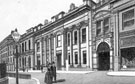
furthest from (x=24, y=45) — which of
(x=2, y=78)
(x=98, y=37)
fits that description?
(x=2, y=78)

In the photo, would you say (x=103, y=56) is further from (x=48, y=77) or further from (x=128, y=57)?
(x=48, y=77)

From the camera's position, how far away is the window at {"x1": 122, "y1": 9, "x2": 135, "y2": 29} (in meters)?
17.1

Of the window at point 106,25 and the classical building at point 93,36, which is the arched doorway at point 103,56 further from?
the window at point 106,25

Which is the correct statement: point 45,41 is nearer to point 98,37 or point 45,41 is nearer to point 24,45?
point 24,45

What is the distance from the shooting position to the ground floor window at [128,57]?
17.0 meters

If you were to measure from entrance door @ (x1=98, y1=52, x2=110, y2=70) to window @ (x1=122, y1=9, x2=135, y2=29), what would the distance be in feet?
14.8

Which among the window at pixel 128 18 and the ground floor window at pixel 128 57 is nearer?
the ground floor window at pixel 128 57

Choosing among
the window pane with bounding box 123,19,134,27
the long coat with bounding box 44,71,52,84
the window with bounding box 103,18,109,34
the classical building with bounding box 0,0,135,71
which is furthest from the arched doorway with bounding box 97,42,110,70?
the long coat with bounding box 44,71,52,84

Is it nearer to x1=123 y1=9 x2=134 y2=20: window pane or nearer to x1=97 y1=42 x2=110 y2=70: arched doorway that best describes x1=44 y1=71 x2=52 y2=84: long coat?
x1=97 y1=42 x2=110 y2=70: arched doorway

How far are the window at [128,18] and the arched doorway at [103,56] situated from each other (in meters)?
3.54

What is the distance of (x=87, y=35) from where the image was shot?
23047 millimetres

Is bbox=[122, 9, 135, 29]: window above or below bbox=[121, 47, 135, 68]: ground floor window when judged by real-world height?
above

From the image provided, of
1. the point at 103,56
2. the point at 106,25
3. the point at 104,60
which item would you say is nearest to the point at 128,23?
the point at 106,25

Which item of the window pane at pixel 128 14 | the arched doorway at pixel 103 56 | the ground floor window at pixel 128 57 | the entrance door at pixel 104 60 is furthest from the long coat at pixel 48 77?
the window pane at pixel 128 14
